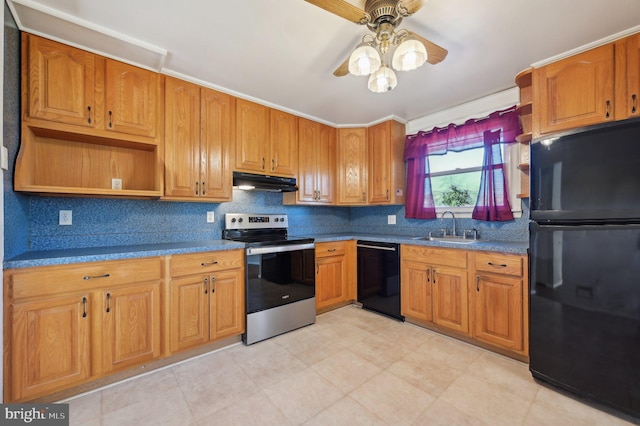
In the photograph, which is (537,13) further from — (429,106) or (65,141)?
(65,141)

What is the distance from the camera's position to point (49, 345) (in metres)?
1.60

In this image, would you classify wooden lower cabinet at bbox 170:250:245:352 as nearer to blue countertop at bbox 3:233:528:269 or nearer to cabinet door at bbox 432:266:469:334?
blue countertop at bbox 3:233:528:269

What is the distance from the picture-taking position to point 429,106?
2.95m

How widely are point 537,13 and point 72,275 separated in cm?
334

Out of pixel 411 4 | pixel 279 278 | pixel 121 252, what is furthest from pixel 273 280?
pixel 411 4

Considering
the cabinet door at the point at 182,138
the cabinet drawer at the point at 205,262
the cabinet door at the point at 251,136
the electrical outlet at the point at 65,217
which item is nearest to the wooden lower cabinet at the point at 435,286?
the cabinet drawer at the point at 205,262

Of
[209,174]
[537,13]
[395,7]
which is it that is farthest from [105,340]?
[537,13]

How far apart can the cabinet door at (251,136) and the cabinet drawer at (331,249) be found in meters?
1.10

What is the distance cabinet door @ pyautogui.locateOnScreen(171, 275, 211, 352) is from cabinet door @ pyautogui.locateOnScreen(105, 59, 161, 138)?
127 cm

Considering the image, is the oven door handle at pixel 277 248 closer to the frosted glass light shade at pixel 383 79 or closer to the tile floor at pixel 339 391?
the tile floor at pixel 339 391

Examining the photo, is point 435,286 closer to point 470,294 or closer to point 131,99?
point 470,294

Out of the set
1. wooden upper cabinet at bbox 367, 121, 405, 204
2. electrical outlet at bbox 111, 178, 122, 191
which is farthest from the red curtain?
electrical outlet at bbox 111, 178, 122, 191

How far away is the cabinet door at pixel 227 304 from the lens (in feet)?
7.28

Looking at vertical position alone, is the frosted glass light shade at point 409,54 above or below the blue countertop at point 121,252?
above
